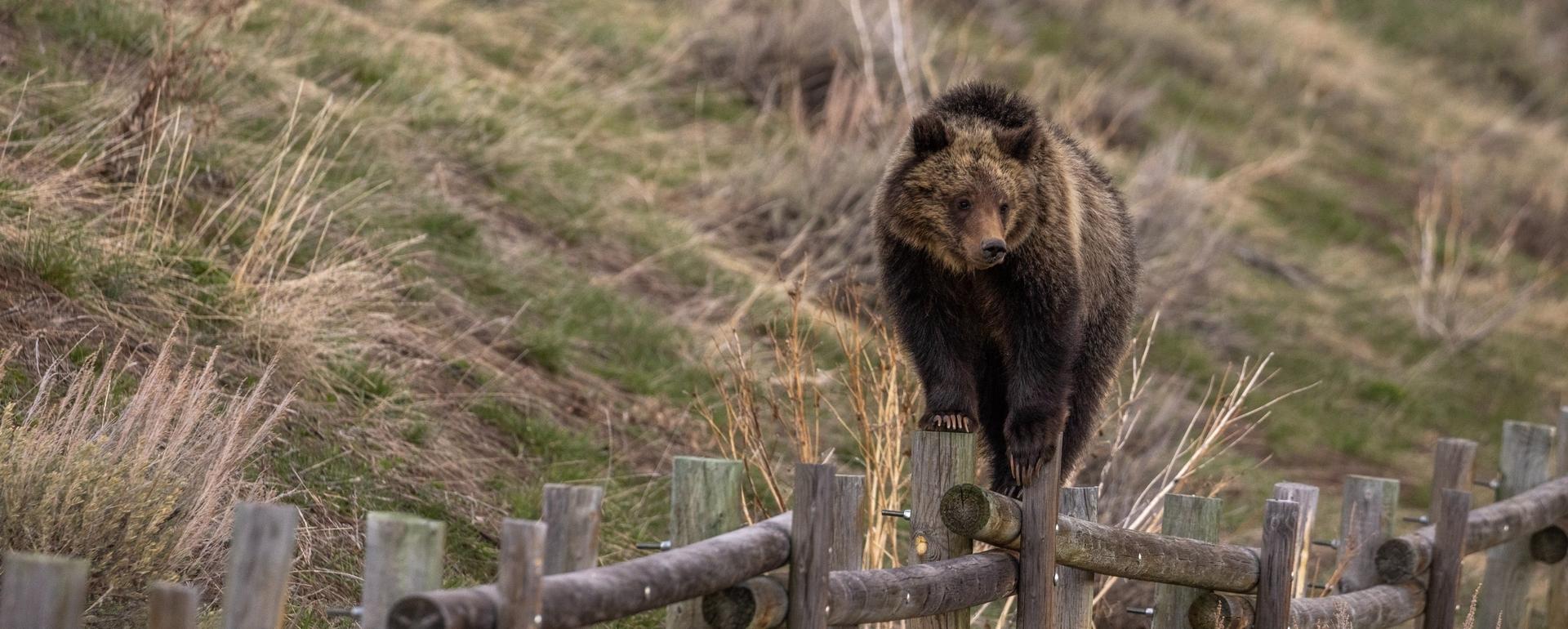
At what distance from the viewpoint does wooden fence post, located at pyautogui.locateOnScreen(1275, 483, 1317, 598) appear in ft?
16.5

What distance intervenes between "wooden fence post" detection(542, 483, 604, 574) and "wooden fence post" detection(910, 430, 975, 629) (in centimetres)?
128

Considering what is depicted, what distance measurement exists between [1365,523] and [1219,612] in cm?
146

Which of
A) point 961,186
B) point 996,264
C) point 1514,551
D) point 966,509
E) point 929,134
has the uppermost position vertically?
point 929,134

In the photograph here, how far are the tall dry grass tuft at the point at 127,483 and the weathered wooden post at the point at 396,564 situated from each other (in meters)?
1.27

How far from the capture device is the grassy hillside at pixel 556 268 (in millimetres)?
4852

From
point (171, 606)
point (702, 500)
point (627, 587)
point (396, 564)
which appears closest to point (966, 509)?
point (702, 500)

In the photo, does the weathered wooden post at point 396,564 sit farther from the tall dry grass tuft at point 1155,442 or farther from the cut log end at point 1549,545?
the cut log end at point 1549,545

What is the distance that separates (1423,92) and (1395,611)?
50.3 ft

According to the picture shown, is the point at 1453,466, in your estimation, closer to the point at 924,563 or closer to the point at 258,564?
the point at 924,563

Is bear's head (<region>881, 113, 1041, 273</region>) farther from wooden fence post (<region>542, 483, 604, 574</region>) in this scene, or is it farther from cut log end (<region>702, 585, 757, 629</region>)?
wooden fence post (<region>542, 483, 604, 574</region>)

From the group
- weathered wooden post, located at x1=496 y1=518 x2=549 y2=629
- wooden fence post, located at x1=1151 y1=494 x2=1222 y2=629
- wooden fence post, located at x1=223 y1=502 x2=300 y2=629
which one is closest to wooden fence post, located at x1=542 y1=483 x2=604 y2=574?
weathered wooden post, located at x1=496 y1=518 x2=549 y2=629

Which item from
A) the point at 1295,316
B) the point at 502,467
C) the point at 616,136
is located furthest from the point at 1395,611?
the point at 1295,316

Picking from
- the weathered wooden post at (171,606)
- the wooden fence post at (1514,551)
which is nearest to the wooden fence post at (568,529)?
the weathered wooden post at (171,606)

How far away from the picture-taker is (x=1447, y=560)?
5.57m
